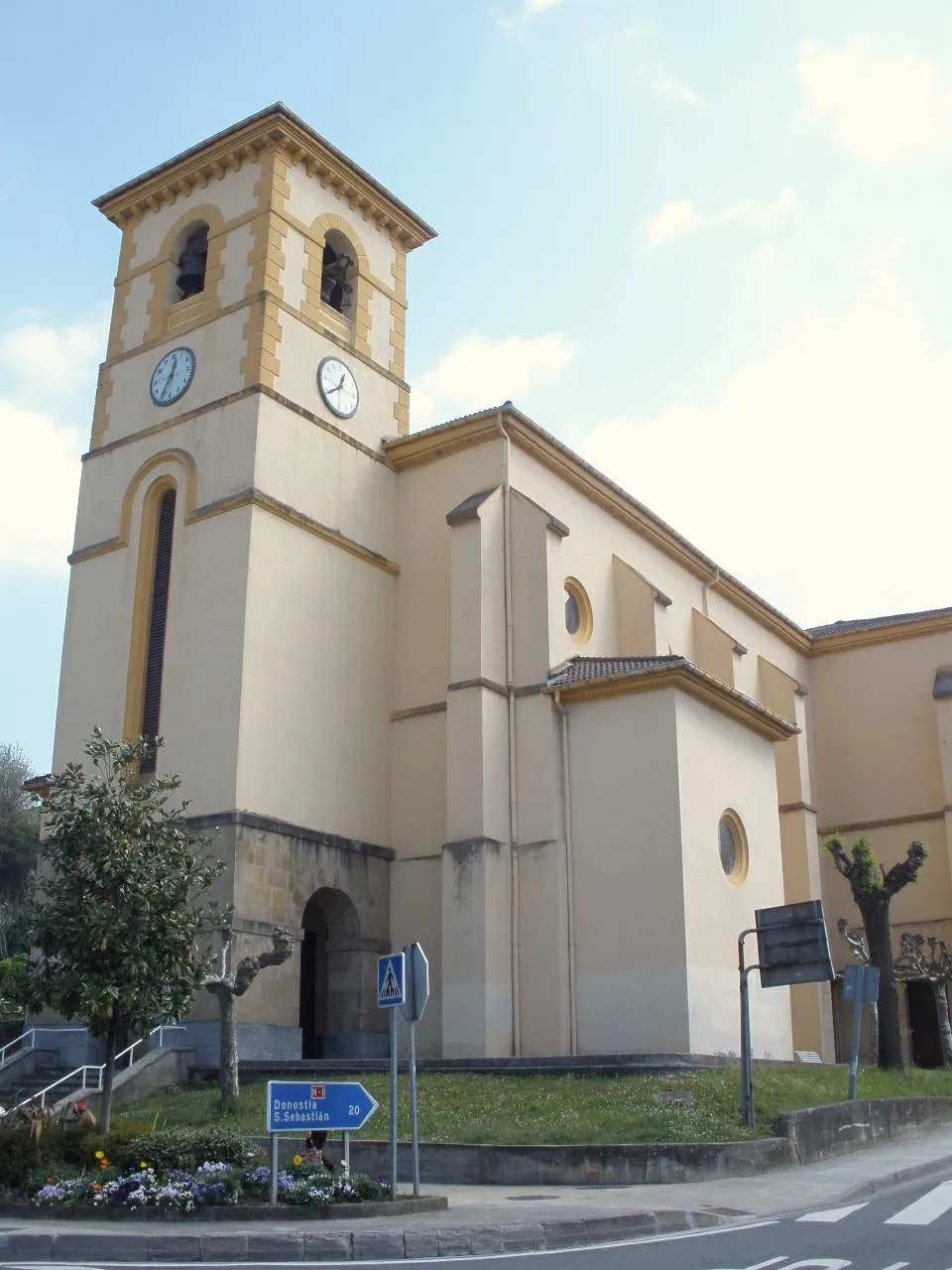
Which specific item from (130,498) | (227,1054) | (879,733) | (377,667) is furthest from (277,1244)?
(879,733)

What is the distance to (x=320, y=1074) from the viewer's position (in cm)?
1969

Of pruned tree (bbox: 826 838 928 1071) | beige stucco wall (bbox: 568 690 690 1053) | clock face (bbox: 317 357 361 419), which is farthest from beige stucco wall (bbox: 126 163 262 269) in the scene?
pruned tree (bbox: 826 838 928 1071)

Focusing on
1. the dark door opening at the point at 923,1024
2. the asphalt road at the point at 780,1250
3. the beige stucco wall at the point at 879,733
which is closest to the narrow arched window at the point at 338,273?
the beige stucco wall at the point at 879,733

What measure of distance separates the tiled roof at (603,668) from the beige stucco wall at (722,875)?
801 mm

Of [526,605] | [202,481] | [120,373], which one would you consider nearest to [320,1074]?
[526,605]

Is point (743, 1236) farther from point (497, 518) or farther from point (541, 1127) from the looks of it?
point (497, 518)

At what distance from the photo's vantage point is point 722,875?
23156 millimetres

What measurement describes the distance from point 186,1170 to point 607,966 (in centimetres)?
1133

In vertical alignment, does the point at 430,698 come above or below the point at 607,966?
above

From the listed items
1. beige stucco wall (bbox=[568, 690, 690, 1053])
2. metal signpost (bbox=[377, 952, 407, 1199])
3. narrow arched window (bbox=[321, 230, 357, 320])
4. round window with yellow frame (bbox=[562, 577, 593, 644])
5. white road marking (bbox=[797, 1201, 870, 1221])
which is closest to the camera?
white road marking (bbox=[797, 1201, 870, 1221])

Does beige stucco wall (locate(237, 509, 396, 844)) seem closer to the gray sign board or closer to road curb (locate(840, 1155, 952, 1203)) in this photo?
the gray sign board

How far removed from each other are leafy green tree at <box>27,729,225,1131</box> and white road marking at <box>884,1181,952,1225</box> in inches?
346

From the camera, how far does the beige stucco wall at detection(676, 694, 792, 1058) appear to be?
2194 centimetres

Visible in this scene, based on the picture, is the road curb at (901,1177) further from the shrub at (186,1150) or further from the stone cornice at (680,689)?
the stone cornice at (680,689)
